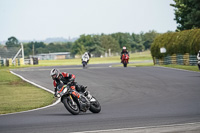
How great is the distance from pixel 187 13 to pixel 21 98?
4534 cm

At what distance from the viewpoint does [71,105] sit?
11.6m

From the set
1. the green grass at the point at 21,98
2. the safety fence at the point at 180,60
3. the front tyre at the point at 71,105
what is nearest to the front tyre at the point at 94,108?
the front tyre at the point at 71,105

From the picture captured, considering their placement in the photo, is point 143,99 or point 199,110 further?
point 143,99

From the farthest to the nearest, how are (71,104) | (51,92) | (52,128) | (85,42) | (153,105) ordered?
(85,42), (51,92), (153,105), (71,104), (52,128)

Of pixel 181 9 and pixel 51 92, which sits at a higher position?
pixel 181 9

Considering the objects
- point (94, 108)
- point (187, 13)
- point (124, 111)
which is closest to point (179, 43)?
point (187, 13)

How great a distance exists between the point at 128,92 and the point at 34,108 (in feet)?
17.7

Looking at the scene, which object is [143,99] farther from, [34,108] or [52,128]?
[52,128]

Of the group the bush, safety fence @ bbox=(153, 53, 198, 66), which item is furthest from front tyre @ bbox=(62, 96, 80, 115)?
the bush

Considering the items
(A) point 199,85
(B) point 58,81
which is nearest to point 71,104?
(B) point 58,81

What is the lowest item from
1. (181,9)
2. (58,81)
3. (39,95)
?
(39,95)

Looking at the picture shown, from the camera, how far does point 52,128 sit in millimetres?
8797

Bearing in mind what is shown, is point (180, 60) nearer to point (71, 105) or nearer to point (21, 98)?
point (21, 98)

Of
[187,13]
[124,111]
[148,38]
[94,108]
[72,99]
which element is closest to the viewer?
[72,99]
